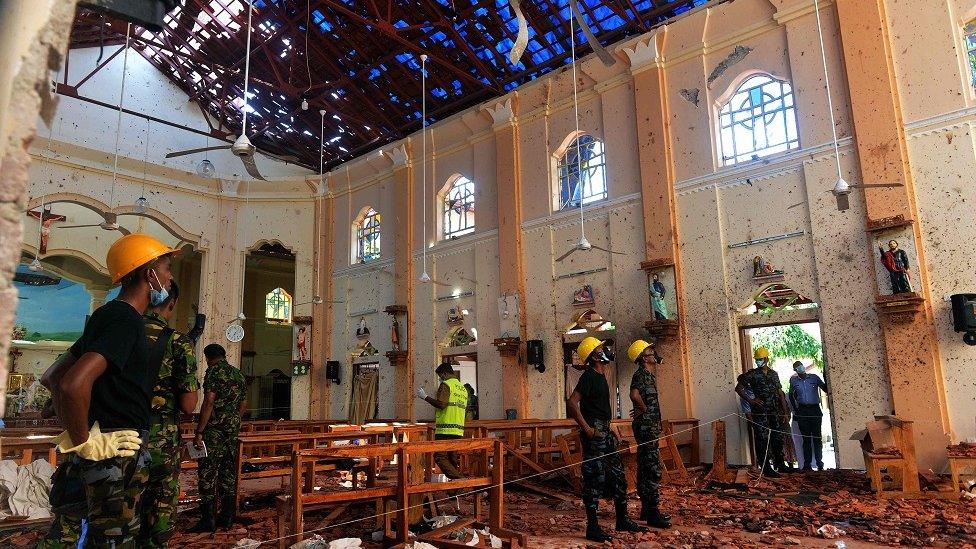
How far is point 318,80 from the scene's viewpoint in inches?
709

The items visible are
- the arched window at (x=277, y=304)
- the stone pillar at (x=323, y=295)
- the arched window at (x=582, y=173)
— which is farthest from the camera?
the arched window at (x=277, y=304)

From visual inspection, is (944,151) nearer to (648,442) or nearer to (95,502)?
(648,442)

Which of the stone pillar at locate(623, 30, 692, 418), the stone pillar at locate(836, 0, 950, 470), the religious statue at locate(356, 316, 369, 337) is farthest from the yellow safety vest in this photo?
the religious statue at locate(356, 316, 369, 337)

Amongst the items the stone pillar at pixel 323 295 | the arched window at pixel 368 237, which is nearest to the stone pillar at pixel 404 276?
the arched window at pixel 368 237

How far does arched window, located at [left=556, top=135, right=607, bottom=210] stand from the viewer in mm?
13516

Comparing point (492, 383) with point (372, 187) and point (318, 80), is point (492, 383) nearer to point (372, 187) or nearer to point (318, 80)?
point (372, 187)

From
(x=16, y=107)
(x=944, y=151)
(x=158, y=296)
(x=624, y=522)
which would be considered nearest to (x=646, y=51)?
(x=944, y=151)

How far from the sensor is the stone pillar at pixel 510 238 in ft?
45.0

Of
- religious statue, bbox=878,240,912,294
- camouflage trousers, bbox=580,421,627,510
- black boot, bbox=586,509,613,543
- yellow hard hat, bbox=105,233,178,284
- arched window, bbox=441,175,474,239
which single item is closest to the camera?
yellow hard hat, bbox=105,233,178,284

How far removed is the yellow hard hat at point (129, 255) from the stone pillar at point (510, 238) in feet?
36.3

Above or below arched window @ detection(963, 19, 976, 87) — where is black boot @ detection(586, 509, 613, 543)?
below

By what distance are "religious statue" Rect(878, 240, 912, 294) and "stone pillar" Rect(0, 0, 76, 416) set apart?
414 inches

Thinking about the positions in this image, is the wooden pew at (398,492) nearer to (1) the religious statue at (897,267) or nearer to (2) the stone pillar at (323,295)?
(1) the religious statue at (897,267)

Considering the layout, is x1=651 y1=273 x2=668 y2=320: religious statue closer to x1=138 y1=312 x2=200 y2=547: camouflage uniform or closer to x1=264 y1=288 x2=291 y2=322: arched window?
x1=138 y1=312 x2=200 y2=547: camouflage uniform
